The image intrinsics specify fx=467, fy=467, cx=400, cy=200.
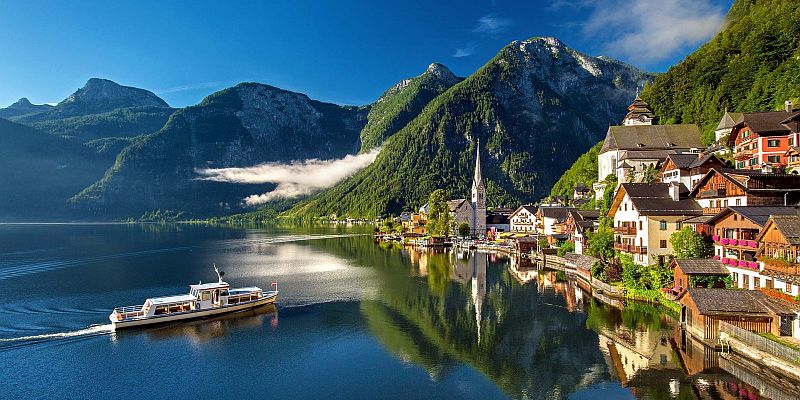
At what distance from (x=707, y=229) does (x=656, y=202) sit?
908 centimetres

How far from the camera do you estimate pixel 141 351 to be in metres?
40.0

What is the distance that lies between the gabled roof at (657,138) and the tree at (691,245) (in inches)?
1897

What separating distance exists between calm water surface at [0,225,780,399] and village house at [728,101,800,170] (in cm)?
2768

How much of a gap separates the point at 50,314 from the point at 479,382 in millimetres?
48291

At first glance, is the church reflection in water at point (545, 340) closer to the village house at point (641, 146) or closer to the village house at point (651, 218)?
the village house at point (651, 218)

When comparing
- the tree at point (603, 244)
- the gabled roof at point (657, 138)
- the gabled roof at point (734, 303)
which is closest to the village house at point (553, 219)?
the gabled roof at point (657, 138)

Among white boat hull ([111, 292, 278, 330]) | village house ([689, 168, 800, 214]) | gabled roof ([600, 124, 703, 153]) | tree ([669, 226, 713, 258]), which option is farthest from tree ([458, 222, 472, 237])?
village house ([689, 168, 800, 214])

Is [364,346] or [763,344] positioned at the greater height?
[763,344]

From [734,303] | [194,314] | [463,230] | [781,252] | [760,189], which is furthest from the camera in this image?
[463,230]

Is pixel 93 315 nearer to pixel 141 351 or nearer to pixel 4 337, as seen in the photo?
pixel 4 337

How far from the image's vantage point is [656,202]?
185ft

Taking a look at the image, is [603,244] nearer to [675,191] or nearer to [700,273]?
[675,191]

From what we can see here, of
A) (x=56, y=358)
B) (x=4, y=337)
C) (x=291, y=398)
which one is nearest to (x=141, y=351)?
(x=56, y=358)

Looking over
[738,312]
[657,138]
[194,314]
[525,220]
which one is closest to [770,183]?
[738,312]
